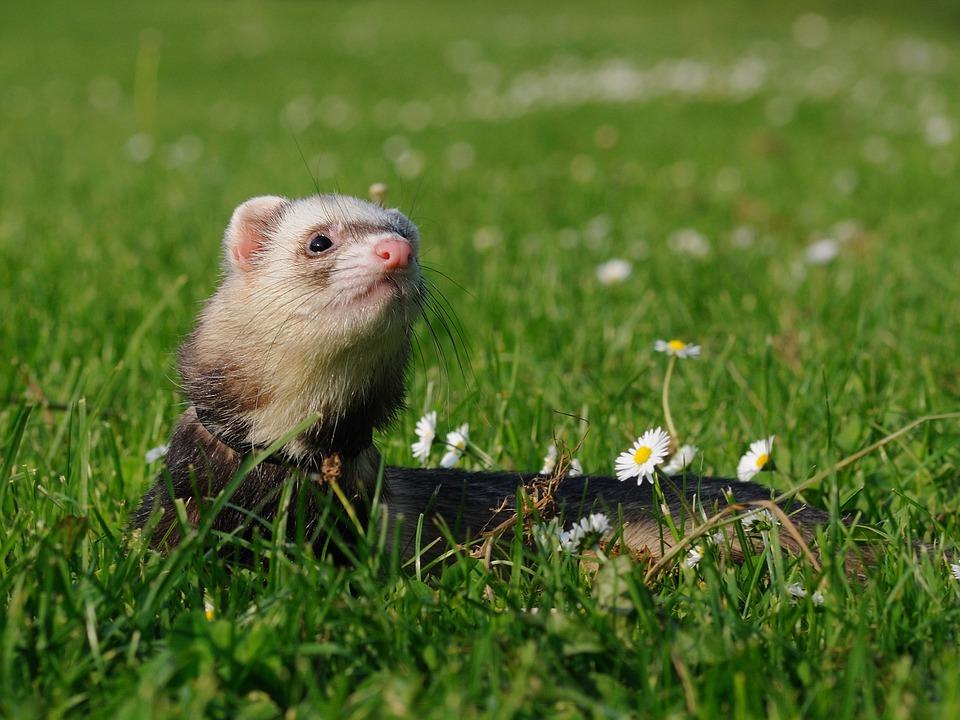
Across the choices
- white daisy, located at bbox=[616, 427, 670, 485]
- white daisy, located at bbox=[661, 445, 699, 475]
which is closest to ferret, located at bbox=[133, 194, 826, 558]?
white daisy, located at bbox=[616, 427, 670, 485]

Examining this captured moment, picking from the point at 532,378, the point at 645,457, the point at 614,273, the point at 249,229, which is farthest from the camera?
the point at 614,273

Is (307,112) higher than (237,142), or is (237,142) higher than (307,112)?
(307,112)

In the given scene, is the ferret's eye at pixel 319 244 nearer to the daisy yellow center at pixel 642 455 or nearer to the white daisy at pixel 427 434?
the white daisy at pixel 427 434

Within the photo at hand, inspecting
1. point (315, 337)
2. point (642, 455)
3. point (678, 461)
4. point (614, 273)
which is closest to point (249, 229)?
point (315, 337)

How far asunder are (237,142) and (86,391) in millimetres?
7495

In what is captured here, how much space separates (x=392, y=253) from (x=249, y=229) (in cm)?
63

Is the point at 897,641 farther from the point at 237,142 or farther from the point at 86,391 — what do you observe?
the point at 237,142

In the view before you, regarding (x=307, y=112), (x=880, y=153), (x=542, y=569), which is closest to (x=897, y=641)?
(x=542, y=569)

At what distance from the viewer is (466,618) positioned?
95.7 inches

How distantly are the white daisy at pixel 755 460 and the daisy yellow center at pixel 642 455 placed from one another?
0.56 m

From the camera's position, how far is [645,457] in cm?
297

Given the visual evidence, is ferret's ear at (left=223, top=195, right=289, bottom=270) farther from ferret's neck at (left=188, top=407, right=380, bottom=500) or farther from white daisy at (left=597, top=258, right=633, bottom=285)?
white daisy at (left=597, top=258, right=633, bottom=285)

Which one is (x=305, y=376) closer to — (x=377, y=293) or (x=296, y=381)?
(x=296, y=381)

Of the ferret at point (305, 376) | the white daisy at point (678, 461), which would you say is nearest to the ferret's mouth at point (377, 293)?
the ferret at point (305, 376)
